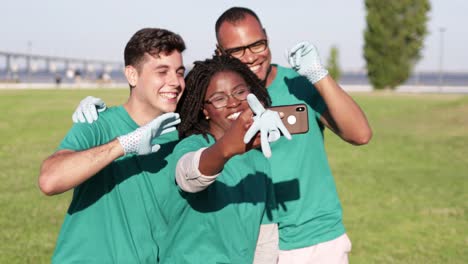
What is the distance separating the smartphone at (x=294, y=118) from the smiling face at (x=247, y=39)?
1075 mm

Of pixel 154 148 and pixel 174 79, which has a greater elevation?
pixel 174 79

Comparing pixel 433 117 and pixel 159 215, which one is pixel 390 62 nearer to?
pixel 433 117

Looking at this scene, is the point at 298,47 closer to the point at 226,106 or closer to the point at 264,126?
the point at 226,106

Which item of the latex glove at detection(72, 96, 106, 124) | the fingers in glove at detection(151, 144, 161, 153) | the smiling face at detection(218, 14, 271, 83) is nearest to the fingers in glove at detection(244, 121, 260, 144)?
the fingers in glove at detection(151, 144, 161, 153)

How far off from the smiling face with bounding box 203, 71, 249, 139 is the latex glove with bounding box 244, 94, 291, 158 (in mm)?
623

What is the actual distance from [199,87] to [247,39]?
673mm

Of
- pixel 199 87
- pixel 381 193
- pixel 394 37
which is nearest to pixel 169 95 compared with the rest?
pixel 199 87

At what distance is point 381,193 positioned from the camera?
1403 cm

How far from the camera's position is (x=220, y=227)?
11.7 feet

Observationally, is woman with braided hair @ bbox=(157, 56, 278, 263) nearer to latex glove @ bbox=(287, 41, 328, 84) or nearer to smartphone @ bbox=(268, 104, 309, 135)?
smartphone @ bbox=(268, 104, 309, 135)

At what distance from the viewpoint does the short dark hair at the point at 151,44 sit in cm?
420

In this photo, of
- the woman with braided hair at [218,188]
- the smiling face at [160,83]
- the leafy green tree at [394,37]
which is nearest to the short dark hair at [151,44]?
the smiling face at [160,83]

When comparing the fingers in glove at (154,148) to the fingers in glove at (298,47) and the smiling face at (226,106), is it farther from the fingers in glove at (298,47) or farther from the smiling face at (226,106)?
the fingers in glove at (298,47)

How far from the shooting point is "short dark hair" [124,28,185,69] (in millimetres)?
4199
